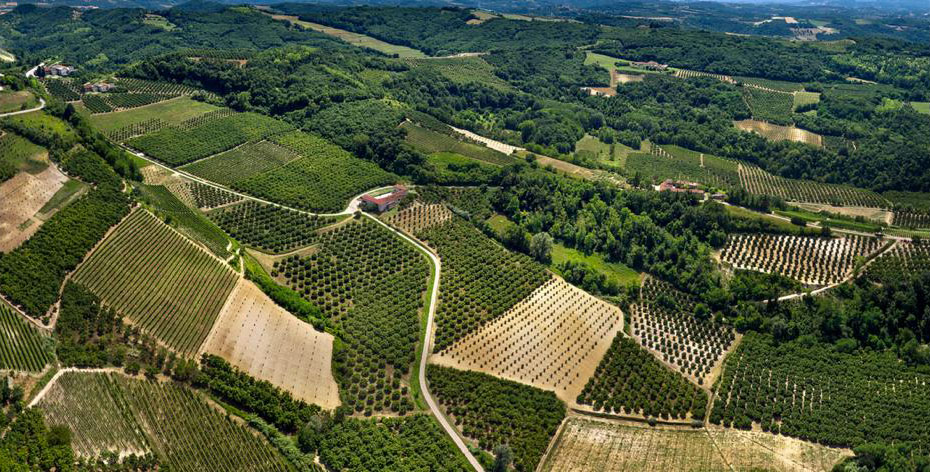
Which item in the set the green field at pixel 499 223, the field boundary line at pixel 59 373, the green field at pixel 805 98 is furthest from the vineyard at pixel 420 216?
the green field at pixel 805 98

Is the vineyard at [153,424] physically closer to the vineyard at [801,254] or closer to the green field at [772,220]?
the vineyard at [801,254]

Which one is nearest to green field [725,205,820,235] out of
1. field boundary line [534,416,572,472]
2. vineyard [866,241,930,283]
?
vineyard [866,241,930,283]

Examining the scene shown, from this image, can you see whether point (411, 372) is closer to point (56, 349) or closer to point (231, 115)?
point (56, 349)

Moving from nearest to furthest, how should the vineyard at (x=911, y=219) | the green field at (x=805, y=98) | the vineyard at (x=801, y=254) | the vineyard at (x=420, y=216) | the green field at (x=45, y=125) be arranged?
the vineyard at (x=801, y=254), the green field at (x=45, y=125), the vineyard at (x=420, y=216), the vineyard at (x=911, y=219), the green field at (x=805, y=98)

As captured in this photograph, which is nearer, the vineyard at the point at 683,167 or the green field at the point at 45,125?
the green field at the point at 45,125

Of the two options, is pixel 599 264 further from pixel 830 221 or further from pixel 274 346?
pixel 274 346

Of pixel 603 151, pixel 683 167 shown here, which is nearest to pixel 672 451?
pixel 683 167
